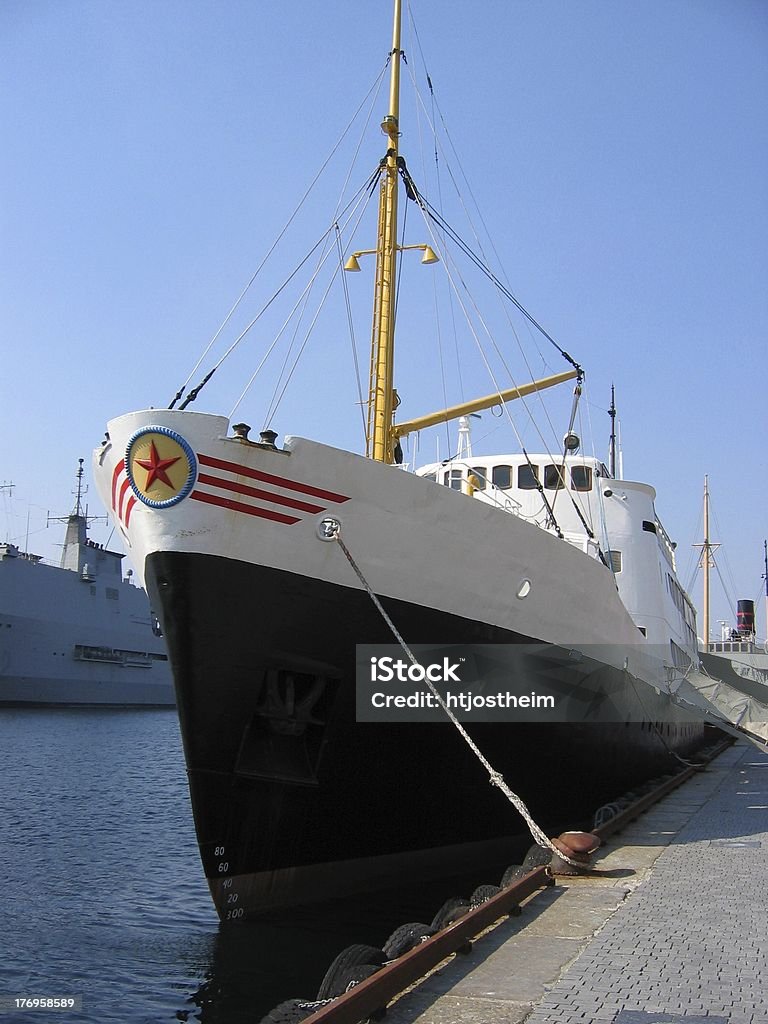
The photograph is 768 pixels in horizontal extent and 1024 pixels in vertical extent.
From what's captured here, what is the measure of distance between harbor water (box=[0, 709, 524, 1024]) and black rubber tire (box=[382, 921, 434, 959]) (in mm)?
1683

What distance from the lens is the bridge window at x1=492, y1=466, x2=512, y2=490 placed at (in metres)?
15.3

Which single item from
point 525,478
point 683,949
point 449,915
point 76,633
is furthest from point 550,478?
point 76,633

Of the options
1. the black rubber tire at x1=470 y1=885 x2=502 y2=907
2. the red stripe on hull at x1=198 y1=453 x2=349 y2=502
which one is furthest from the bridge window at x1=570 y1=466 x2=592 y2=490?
the black rubber tire at x1=470 y1=885 x2=502 y2=907

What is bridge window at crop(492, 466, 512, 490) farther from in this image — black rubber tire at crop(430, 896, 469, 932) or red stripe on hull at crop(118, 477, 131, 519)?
black rubber tire at crop(430, 896, 469, 932)

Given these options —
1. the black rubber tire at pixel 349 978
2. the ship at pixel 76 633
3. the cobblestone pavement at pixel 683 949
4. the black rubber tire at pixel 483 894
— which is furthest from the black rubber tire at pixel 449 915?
the ship at pixel 76 633

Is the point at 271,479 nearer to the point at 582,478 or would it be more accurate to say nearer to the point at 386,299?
the point at 386,299

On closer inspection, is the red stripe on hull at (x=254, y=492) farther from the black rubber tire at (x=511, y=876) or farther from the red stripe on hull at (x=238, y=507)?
the black rubber tire at (x=511, y=876)

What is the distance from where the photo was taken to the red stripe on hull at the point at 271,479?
8.27 m

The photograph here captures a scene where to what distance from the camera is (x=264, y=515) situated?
8.41 m

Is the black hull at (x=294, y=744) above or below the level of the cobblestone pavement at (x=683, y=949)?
above

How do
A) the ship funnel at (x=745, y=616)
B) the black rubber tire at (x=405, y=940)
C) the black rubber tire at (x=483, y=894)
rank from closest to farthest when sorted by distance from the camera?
the black rubber tire at (x=405, y=940)
the black rubber tire at (x=483, y=894)
the ship funnel at (x=745, y=616)

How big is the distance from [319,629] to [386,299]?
15.2 feet

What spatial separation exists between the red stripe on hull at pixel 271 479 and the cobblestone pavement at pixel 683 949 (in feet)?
14.1

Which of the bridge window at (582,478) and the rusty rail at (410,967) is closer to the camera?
the rusty rail at (410,967)
